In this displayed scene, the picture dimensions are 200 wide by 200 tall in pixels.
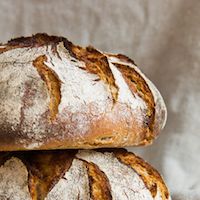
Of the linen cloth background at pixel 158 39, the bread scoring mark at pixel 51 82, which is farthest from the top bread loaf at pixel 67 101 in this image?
the linen cloth background at pixel 158 39

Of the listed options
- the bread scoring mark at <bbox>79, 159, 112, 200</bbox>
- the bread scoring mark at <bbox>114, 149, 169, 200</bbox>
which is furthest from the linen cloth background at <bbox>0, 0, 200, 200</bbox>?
the bread scoring mark at <bbox>79, 159, 112, 200</bbox>

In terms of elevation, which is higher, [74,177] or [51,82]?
[51,82]

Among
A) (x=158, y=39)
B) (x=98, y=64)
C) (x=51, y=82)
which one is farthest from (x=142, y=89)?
(x=158, y=39)

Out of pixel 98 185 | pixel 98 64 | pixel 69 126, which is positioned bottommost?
pixel 98 185

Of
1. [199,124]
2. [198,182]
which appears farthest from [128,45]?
[198,182]

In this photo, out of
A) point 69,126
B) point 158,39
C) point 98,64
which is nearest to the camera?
A: point 69,126

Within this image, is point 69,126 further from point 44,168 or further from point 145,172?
point 145,172

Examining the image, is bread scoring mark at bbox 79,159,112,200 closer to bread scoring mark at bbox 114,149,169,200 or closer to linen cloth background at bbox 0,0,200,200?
bread scoring mark at bbox 114,149,169,200
